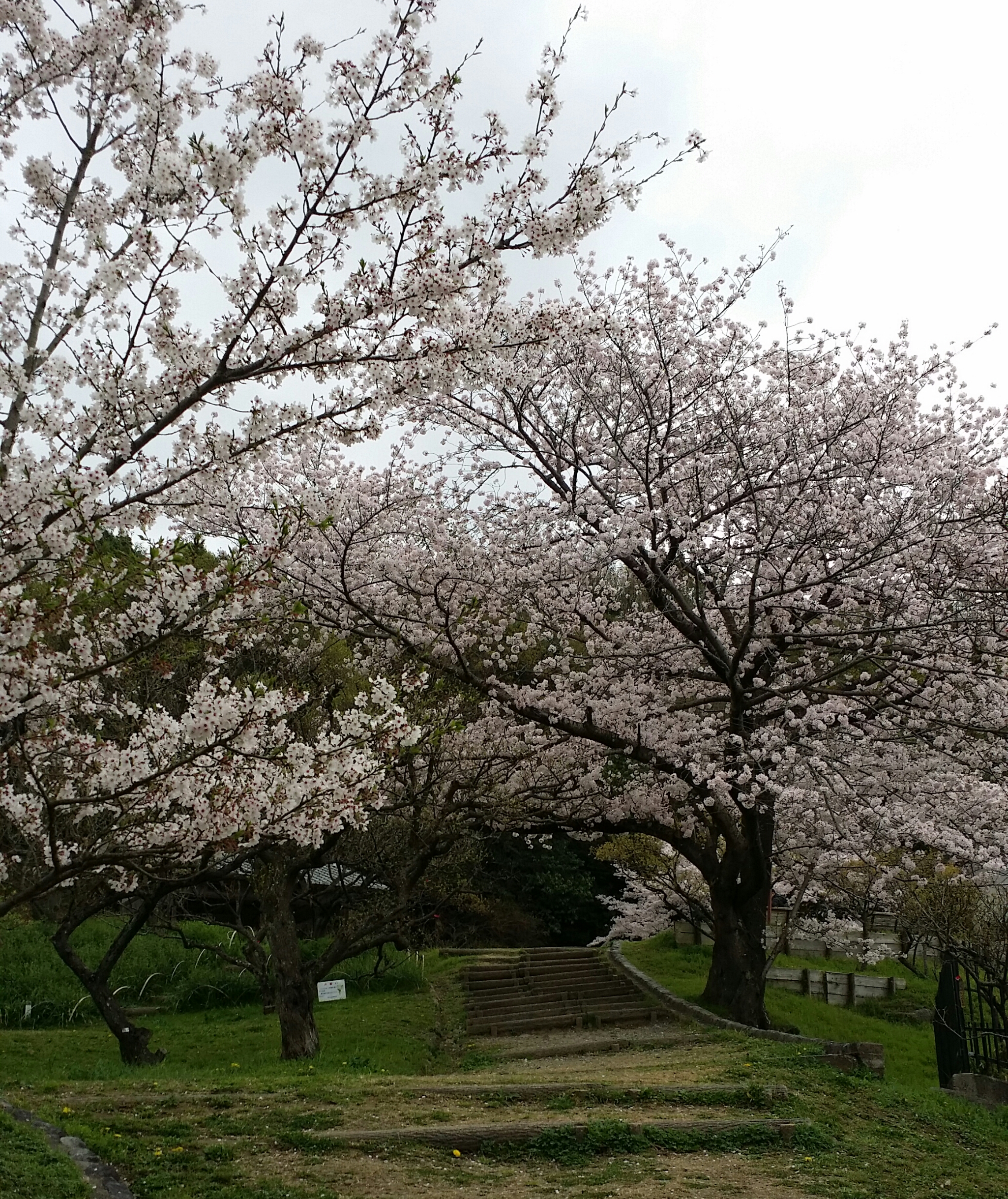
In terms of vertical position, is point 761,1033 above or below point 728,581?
below

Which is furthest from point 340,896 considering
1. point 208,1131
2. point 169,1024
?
point 208,1131

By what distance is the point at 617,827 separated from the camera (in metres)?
13.6

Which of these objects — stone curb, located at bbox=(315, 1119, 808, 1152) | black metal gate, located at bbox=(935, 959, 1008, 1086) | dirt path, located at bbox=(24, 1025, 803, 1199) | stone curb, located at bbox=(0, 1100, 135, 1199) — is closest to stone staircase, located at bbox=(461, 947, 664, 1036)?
black metal gate, located at bbox=(935, 959, 1008, 1086)

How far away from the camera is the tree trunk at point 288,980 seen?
36.2 ft

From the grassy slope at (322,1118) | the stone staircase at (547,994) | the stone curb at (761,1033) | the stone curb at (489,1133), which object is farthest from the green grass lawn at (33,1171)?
the stone staircase at (547,994)

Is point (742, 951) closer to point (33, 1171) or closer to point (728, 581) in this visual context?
point (728, 581)

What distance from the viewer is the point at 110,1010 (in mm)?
10734

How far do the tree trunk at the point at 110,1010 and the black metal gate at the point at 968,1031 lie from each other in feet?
29.7

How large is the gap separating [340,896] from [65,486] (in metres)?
12.4

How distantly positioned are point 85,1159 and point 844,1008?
15.2m

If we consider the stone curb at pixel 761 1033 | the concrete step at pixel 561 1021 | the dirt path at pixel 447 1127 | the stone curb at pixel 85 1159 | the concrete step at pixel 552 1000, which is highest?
the stone curb at pixel 85 1159

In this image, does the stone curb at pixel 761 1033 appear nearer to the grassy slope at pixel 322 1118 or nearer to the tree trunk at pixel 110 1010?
the grassy slope at pixel 322 1118

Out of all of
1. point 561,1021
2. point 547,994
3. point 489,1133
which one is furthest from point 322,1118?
point 547,994

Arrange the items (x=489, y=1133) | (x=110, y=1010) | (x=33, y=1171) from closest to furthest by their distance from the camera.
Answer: (x=33, y=1171) → (x=489, y=1133) → (x=110, y=1010)
